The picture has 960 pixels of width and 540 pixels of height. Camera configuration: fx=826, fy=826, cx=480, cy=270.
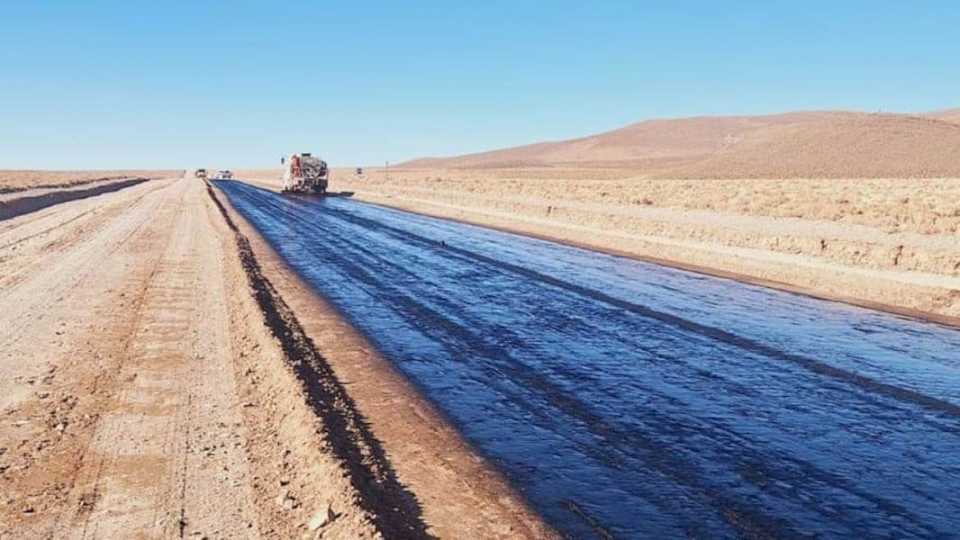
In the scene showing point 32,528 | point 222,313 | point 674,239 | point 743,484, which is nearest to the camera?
point 32,528

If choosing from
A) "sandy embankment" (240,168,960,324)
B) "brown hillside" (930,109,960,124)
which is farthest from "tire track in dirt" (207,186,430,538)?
"brown hillside" (930,109,960,124)

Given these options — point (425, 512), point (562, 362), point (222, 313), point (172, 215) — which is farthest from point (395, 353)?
point (172, 215)

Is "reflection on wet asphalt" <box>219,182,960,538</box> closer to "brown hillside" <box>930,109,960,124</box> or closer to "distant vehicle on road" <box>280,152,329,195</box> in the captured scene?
"distant vehicle on road" <box>280,152,329,195</box>

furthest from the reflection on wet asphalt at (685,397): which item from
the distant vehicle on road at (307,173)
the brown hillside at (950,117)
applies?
the brown hillside at (950,117)

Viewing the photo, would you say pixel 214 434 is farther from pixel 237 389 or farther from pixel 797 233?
pixel 797 233

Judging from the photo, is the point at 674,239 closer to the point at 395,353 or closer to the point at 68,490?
the point at 395,353

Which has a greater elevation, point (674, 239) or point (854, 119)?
point (854, 119)

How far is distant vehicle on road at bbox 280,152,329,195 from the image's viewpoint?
188 feet

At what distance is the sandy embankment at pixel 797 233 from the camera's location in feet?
56.6

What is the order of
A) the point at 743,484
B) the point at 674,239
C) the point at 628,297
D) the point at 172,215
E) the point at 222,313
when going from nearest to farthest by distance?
the point at 743,484 < the point at 222,313 < the point at 628,297 < the point at 674,239 < the point at 172,215

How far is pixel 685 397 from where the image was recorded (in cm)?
823

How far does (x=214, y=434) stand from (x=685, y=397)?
447 centimetres

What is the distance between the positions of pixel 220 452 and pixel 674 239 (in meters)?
22.3

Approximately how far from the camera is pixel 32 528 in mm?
4906
